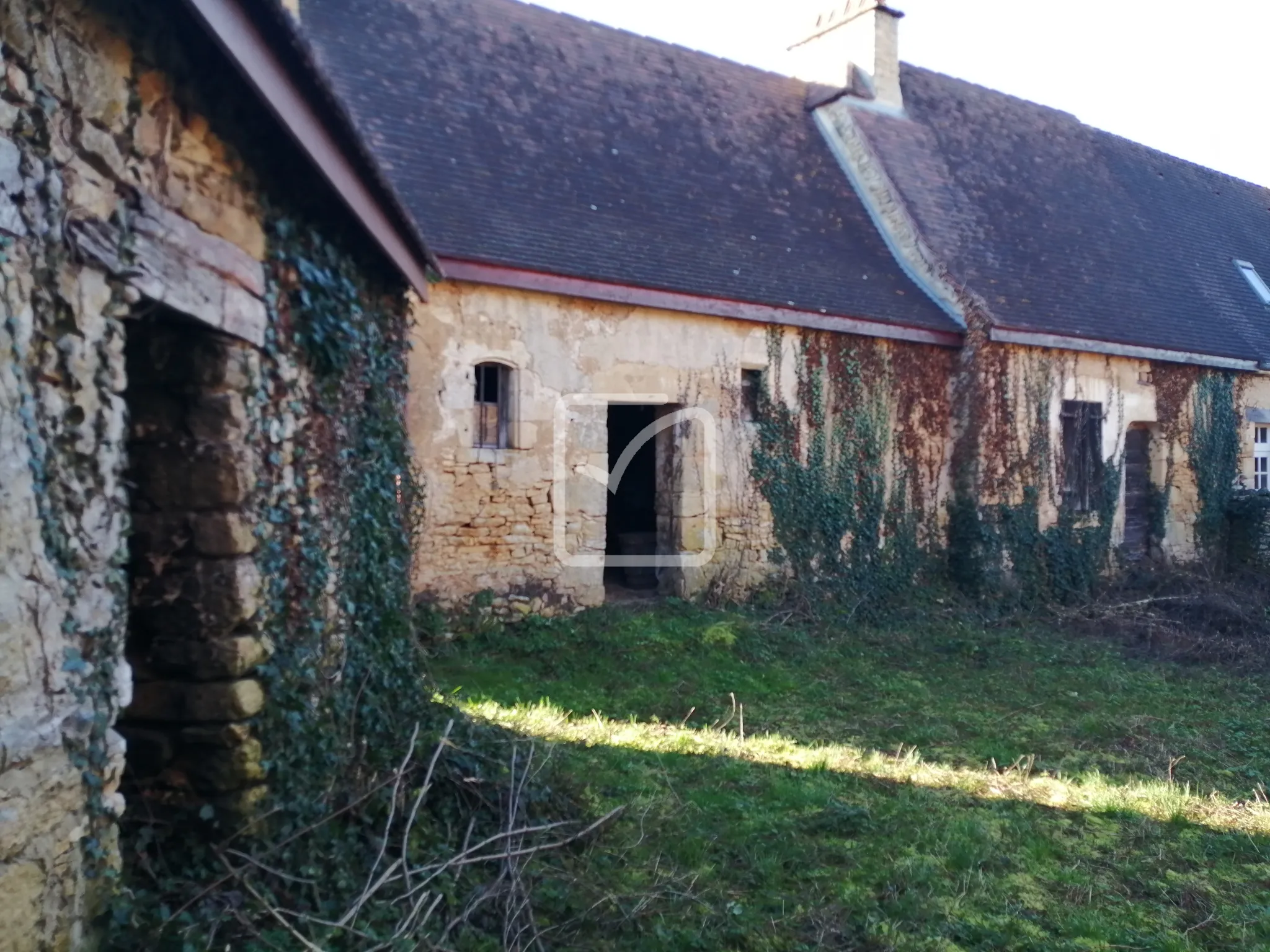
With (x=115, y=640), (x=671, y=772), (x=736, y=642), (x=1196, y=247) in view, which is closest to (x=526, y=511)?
(x=736, y=642)

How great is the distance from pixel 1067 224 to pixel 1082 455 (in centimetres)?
382

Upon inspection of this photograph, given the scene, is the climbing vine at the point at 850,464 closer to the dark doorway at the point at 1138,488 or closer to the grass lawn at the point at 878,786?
the grass lawn at the point at 878,786

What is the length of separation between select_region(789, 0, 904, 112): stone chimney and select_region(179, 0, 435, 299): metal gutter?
11.1m

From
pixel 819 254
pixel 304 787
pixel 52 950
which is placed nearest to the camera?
pixel 52 950

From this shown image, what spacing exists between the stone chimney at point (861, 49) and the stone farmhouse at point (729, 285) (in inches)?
1.6

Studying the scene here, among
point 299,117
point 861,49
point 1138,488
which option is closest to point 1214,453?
point 1138,488

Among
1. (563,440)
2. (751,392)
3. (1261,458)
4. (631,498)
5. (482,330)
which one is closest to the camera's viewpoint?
(482,330)

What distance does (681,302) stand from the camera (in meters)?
10.6

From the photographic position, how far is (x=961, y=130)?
1603 centimetres

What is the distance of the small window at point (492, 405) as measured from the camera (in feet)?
32.6

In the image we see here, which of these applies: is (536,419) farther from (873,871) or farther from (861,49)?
(861,49)

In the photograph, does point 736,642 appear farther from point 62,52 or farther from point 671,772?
point 62,52

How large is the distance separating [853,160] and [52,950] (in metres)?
13.8

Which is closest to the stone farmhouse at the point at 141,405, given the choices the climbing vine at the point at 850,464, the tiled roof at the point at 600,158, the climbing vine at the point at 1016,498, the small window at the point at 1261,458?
the tiled roof at the point at 600,158
